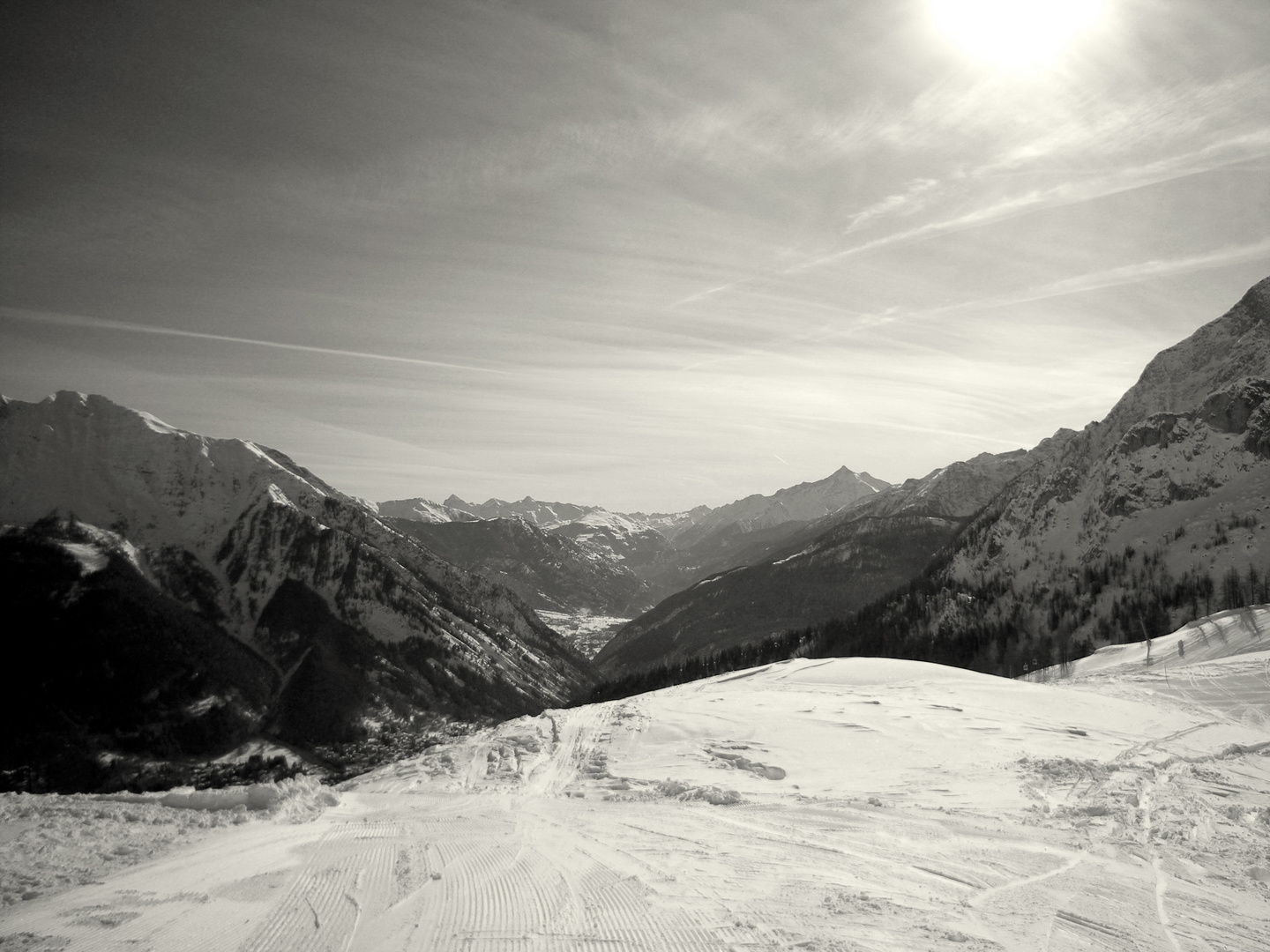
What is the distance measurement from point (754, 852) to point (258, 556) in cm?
19828

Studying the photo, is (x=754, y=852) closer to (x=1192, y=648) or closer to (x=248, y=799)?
(x=248, y=799)

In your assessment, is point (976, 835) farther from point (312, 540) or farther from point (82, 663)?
point (312, 540)

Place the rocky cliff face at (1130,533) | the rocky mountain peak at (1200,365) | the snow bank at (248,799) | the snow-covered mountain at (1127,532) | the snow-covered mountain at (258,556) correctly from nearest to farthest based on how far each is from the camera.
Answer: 1. the snow bank at (248,799)
2. the rocky cliff face at (1130,533)
3. the snow-covered mountain at (1127,532)
4. the snow-covered mountain at (258,556)
5. the rocky mountain peak at (1200,365)

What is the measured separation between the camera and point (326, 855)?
10711 millimetres

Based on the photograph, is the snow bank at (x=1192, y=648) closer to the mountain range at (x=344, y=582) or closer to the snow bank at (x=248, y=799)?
the snow bank at (x=248, y=799)

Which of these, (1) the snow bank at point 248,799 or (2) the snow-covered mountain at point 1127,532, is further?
(2) the snow-covered mountain at point 1127,532

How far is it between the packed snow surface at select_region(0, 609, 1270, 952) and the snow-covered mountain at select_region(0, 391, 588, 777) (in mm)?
150028

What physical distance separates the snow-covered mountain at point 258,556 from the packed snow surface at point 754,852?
492 ft

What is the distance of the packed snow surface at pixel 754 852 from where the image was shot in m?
8.06

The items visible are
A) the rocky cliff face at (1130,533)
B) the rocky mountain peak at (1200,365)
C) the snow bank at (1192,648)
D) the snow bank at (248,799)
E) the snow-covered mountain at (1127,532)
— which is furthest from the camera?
the rocky mountain peak at (1200,365)

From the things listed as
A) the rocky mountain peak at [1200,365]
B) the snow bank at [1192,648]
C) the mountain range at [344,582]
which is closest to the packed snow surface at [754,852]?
the snow bank at [1192,648]

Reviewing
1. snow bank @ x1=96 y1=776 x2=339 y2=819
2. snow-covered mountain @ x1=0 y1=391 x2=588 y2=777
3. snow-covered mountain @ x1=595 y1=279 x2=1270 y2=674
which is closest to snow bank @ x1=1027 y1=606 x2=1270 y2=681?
snow bank @ x1=96 y1=776 x2=339 y2=819

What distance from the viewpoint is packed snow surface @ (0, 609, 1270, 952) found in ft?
26.5

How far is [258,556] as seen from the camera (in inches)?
6944
